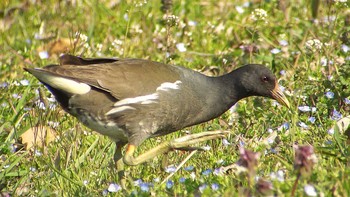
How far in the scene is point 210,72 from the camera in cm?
677

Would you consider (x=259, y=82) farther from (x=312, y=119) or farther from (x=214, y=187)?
(x=214, y=187)

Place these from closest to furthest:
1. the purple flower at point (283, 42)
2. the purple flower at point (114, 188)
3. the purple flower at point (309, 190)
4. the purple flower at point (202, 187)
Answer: the purple flower at point (309, 190) < the purple flower at point (202, 187) < the purple flower at point (114, 188) < the purple flower at point (283, 42)

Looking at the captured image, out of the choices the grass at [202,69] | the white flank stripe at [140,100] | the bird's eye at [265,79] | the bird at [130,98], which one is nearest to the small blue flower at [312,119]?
the grass at [202,69]

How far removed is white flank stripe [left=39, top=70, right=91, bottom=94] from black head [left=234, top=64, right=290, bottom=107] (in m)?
1.09

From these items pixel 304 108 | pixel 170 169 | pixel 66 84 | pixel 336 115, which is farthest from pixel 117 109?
pixel 336 115

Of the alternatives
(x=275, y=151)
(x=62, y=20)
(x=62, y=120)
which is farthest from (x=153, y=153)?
(x=62, y=20)

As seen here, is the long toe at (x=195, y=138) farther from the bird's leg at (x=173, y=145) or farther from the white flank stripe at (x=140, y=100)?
the white flank stripe at (x=140, y=100)

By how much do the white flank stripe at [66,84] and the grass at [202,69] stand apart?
0.38 metres

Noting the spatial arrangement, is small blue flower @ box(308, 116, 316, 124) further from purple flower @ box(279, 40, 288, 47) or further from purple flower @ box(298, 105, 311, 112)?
purple flower @ box(279, 40, 288, 47)

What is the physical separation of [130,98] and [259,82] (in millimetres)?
942

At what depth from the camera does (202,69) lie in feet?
22.1

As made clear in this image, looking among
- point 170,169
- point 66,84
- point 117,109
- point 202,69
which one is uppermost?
point 66,84

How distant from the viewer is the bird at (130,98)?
4840 mm

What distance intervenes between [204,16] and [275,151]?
3321 millimetres
